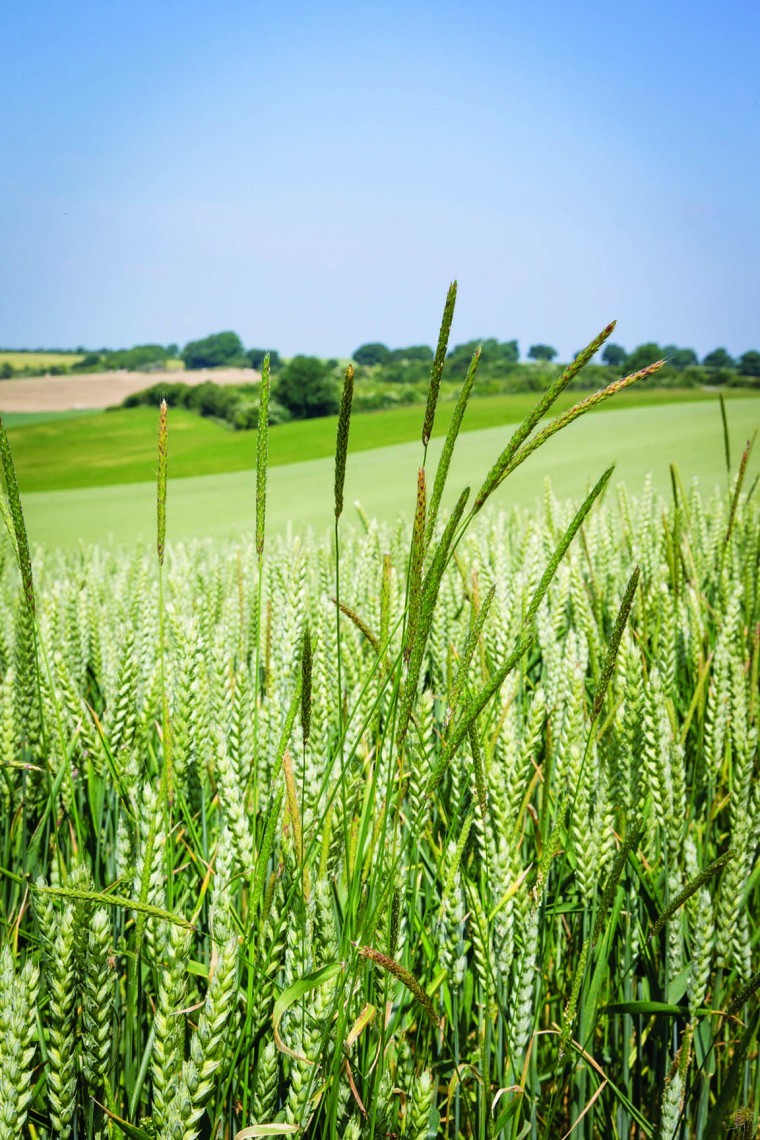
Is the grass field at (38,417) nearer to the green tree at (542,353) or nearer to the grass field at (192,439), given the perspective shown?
→ the grass field at (192,439)

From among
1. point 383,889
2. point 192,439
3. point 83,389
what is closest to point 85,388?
point 83,389

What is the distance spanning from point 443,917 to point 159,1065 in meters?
0.33

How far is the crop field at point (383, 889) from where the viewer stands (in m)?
0.70

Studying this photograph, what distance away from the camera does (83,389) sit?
2764cm

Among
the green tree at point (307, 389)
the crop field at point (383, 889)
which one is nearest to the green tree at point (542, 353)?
the green tree at point (307, 389)

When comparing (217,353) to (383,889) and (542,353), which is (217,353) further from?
(383,889)

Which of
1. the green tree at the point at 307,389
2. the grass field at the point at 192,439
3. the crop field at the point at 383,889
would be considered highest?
the green tree at the point at 307,389

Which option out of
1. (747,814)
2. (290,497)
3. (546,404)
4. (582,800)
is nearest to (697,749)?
(747,814)

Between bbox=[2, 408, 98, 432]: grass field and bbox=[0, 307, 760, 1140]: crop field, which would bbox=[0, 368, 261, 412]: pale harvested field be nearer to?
bbox=[2, 408, 98, 432]: grass field

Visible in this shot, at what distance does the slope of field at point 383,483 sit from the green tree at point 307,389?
1453 cm

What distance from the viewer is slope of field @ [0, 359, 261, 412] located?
2392 centimetres

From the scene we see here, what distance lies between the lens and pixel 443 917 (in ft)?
3.05

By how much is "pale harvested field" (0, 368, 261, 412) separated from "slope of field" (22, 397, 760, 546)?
29.3ft

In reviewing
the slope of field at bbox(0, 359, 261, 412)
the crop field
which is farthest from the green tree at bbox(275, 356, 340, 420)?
the crop field
